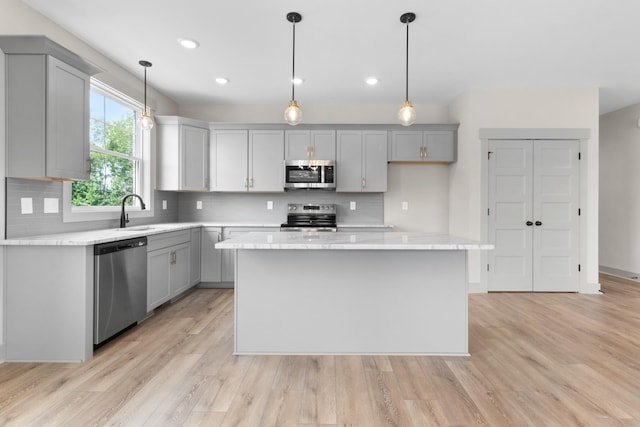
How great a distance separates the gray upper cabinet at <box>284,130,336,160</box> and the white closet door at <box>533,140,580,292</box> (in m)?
2.71

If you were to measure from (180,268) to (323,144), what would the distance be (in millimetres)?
2528

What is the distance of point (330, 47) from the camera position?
10.5 feet

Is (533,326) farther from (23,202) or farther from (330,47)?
(23,202)

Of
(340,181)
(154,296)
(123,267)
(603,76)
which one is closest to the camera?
(123,267)

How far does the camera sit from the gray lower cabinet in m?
3.28

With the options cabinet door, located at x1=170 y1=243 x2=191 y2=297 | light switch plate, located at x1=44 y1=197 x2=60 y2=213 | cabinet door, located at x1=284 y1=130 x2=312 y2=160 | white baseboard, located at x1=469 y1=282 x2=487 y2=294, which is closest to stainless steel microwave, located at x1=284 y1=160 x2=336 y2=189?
cabinet door, located at x1=284 y1=130 x2=312 y2=160

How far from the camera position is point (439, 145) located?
4672 mm

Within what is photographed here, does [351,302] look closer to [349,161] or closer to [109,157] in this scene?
[349,161]

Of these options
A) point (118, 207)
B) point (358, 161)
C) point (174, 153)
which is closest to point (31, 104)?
point (118, 207)

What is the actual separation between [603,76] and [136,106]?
5721 millimetres

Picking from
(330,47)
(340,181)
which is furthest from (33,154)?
(340,181)

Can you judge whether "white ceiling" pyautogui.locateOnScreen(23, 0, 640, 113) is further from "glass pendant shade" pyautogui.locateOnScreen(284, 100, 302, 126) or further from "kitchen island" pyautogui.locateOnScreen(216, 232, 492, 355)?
"kitchen island" pyautogui.locateOnScreen(216, 232, 492, 355)

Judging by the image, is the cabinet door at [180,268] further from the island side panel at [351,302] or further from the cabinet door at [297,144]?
the cabinet door at [297,144]

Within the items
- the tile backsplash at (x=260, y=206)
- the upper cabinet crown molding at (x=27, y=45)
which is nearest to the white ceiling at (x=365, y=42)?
the upper cabinet crown molding at (x=27, y=45)
